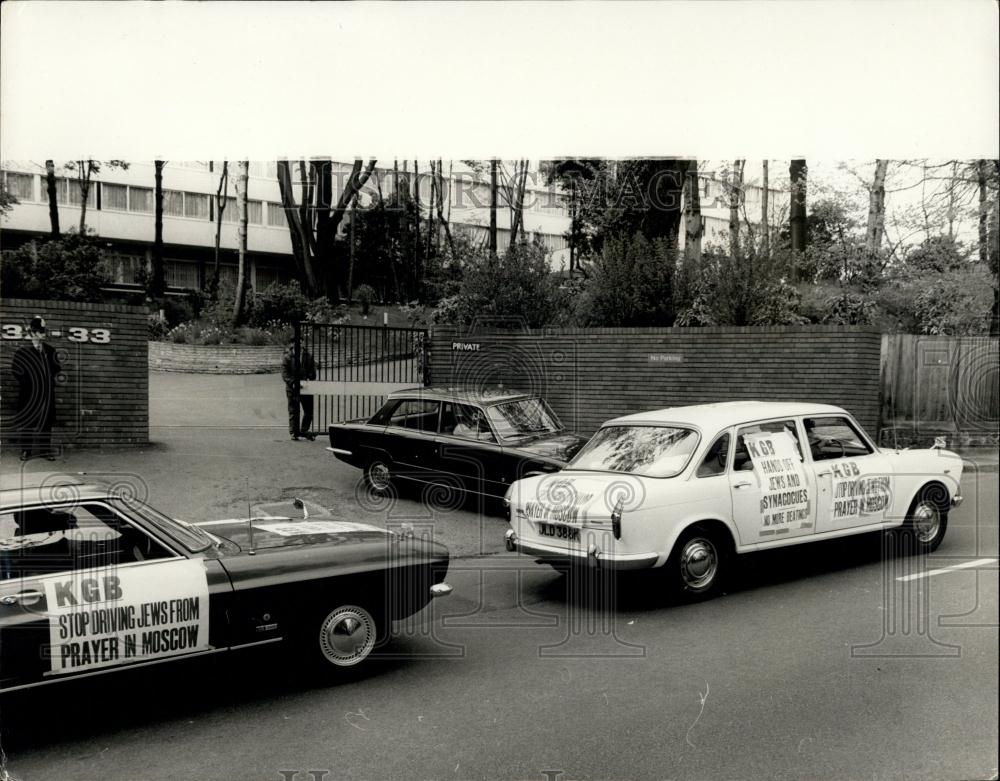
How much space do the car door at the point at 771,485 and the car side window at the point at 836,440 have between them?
13cm

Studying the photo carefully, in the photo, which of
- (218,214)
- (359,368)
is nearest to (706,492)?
(359,368)

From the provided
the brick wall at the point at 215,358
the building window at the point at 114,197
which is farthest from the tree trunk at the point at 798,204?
the building window at the point at 114,197

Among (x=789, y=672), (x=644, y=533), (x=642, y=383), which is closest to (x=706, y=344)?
(x=642, y=383)

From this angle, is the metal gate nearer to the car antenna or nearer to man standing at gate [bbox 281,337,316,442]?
man standing at gate [bbox 281,337,316,442]

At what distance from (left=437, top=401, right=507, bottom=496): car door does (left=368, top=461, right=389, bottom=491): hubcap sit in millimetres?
301

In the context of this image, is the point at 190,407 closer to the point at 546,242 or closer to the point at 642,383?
the point at 546,242

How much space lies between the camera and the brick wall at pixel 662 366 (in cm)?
439

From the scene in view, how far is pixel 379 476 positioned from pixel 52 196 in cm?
210

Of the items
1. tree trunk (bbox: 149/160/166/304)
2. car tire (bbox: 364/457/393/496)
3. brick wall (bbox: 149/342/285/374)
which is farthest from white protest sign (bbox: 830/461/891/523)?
tree trunk (bbox: 149/160/166/304)

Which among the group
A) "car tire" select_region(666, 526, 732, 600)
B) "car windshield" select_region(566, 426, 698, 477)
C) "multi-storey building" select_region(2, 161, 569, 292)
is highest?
"multi-storey building" select_region(2, 161, 569, 292)

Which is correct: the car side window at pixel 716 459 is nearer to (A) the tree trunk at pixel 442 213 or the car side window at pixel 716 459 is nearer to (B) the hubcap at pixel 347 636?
(A) the tree trunk at pixel 442 213

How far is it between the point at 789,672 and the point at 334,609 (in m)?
2.22

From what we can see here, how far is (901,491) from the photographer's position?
4379 millimetres

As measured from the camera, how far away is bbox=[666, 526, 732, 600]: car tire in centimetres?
483
